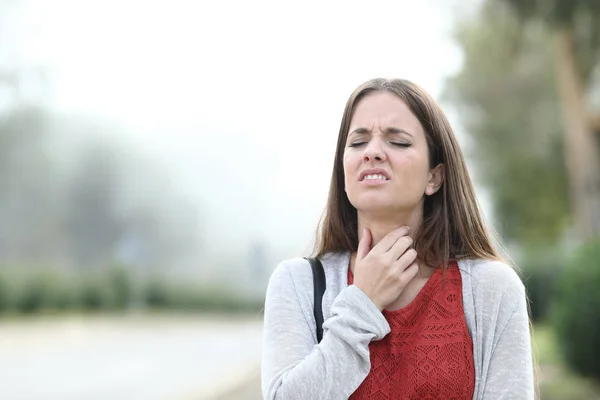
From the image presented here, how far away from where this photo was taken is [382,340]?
1.91m

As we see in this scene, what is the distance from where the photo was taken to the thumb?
6.63 feet

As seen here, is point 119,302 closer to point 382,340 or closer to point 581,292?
point 581,292

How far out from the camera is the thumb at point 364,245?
202 cm

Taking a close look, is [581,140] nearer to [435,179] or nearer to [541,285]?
[541,285]

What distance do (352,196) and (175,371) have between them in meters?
12.7

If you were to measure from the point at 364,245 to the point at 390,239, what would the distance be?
0.24 ft

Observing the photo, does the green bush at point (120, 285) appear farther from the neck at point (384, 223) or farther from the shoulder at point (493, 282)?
the shoulder at point (493, 282)

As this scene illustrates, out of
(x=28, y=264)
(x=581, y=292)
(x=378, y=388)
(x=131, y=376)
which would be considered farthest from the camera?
(x=28, y=264)

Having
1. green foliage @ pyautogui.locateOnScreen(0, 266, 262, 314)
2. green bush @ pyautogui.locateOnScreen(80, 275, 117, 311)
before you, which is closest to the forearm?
green foliage @ pyautogui.locateOnScreen(0, 266, 262, 314)

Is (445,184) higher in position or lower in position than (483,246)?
higher

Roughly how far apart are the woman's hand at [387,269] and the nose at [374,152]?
18cm

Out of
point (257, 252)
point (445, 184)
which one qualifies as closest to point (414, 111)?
point (445, 184)

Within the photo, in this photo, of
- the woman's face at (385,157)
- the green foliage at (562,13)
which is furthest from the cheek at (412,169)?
the green foliage at (562,13)

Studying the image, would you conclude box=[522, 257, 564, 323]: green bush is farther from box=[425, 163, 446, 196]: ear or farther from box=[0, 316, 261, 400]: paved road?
box=[425, 163, 446, 196]: ear
